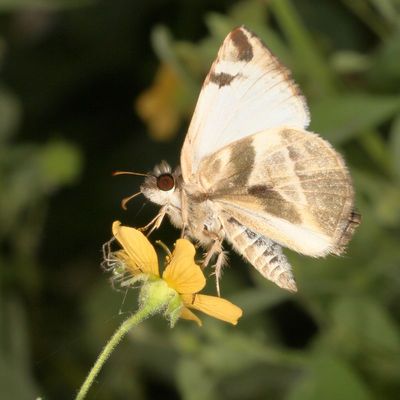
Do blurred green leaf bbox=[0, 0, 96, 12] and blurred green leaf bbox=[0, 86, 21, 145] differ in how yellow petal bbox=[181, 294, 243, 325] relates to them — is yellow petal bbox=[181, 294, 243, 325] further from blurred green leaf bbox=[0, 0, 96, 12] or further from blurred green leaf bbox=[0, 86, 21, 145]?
blurred green leaf bbox=[0, 86, 21, 145]

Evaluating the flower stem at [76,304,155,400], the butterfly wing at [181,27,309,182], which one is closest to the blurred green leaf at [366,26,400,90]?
the butterfly wing at [181,27,309,182]

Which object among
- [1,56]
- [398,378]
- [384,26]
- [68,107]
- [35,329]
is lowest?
[398,378]

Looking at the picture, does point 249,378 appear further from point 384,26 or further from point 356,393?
point 384,26

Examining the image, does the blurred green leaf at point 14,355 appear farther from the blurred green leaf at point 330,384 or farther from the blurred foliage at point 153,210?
the blurred green leaf at point 330,384

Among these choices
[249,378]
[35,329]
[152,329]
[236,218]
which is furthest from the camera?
[35,329]

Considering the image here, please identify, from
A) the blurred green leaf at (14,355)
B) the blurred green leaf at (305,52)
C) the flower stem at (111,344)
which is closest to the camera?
the flower stem at (111,344)

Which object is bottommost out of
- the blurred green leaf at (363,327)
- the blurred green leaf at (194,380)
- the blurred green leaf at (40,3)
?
the blurred green leaf at (363,327)

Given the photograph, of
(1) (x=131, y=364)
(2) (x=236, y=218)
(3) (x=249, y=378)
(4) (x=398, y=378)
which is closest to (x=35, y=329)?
(1) (x=131, y=364)

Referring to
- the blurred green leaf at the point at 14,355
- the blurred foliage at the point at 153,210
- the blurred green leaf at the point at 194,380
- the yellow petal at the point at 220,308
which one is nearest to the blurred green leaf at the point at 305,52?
the blurred foliage at the point at 153,210
